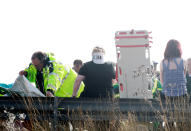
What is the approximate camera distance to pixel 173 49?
22.1 feet

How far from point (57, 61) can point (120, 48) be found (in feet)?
3.95

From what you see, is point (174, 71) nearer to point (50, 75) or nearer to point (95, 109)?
→ point (95, 109)

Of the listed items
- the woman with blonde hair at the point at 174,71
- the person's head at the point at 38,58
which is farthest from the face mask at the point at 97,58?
the woman with blonde hair at the point at 174,71

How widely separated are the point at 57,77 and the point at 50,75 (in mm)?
134

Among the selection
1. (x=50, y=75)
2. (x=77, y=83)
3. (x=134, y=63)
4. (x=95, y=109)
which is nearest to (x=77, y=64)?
(x=77, y=83)

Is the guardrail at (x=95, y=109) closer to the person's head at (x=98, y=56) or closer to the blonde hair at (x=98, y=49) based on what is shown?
the person's head at (x=98, y=56)

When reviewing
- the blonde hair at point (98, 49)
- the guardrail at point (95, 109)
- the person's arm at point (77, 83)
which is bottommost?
the guardrail at point (95, 109)

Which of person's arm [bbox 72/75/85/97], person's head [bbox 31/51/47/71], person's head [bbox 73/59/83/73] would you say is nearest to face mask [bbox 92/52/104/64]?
person's arm [bbox 72/75/85/97]

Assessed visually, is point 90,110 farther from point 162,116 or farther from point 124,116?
point 162,116

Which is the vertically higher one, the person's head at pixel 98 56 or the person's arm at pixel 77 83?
the person's head at pixel 98 56

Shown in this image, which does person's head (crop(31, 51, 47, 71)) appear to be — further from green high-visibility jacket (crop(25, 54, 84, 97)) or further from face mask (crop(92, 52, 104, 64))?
face mask (crop(92, 52, 104, 64))

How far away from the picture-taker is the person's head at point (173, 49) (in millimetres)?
6734

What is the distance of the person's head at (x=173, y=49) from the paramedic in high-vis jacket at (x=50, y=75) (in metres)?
1.78

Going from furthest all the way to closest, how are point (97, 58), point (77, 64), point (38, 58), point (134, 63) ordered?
1. point (77, 64)
2. point (97, 58)
3. point (38, 58)
4. point (134, 63)
